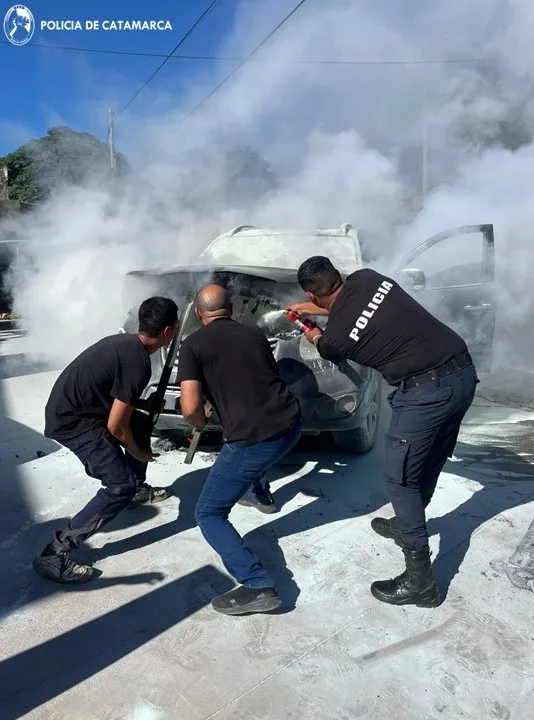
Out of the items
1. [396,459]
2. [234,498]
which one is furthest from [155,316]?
[396,459]

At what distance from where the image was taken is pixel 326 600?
2.53 meters

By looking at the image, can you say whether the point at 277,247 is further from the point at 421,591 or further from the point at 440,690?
the point at 440,690

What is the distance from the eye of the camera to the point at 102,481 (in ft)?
8.93

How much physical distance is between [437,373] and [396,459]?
45 centimetres

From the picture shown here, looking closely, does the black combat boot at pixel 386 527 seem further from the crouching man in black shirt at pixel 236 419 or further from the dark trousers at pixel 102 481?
the dark trousers at pixel 102 481

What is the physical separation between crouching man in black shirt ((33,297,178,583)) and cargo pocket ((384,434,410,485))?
123 centimetres

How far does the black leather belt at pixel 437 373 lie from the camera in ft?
8.04

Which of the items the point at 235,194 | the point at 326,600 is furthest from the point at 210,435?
the point at 235,194

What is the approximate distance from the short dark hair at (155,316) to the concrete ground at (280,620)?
124cm

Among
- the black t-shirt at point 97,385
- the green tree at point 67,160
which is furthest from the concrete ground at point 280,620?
the green tree at point 67,160

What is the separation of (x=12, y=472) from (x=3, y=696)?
2244 mm

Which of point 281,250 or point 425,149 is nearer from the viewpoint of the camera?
point 281,250

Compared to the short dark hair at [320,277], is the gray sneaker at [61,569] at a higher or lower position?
lower

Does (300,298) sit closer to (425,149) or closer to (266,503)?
(266,503)
